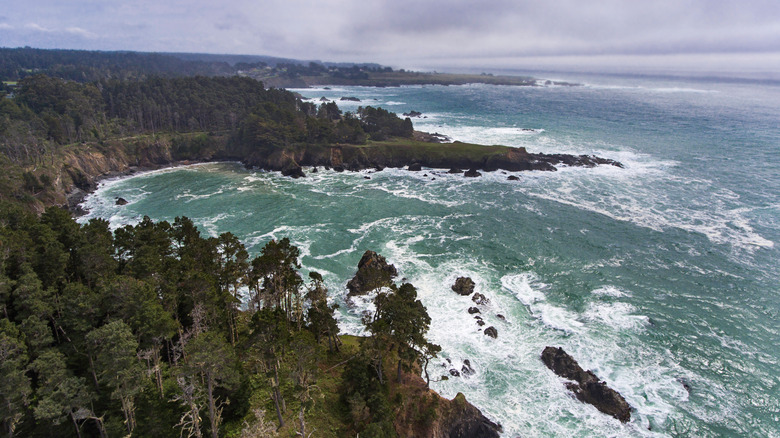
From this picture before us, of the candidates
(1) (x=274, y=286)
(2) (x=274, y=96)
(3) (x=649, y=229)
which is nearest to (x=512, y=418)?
(1) (x=274, y=286)

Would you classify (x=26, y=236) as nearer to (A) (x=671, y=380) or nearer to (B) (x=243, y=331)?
(B) (x=243, y=331)

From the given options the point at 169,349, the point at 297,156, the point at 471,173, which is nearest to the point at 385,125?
the point at 297,156

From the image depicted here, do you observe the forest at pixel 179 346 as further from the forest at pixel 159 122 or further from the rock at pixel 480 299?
the forest at pixel 159 122

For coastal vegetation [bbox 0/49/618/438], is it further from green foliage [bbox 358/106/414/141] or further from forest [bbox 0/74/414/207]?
green foliage [bbox 358/106/414/141]

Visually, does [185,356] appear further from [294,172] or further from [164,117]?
[164,117]

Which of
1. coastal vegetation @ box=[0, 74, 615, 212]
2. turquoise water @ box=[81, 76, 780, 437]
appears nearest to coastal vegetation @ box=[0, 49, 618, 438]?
turquoise water @ box=[81, 76, 780, 437]

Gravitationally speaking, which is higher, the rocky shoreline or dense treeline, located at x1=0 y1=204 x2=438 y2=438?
the rocky shoreline

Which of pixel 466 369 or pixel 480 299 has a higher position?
pixel 480 299
